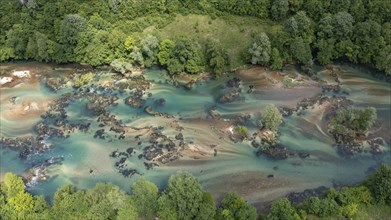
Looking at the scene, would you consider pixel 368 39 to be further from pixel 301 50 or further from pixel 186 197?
pixel 186 197

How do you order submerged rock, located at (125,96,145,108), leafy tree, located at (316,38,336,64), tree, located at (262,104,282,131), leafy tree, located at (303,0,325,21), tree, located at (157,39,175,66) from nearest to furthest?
tree, located at (262,104,282,131) → submerged rock, located at (125,96,145,108) → tree, located at (157,39,175,66) → leafy tree, located at (316,38,336,64) → leafy tree, located at (303,0,325,21)

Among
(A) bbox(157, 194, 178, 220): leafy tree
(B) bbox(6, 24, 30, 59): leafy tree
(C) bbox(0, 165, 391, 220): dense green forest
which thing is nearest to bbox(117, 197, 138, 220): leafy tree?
(C) bbox(0, 165, 391, 220): dense green forest

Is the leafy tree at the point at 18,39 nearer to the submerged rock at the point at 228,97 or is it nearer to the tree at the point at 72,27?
the tree at the point at 72,27

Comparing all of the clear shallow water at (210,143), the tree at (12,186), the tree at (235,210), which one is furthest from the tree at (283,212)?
the tree at (12,186)

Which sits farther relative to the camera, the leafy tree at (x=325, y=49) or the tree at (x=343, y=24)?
the leafy tree at (x=325, y=49)

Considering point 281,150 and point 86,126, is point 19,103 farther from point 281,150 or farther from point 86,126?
point 281,150

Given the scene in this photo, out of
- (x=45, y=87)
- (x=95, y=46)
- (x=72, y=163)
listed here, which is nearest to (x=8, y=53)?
(x=45, y=87)

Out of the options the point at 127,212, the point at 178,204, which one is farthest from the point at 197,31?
the point at 127,212

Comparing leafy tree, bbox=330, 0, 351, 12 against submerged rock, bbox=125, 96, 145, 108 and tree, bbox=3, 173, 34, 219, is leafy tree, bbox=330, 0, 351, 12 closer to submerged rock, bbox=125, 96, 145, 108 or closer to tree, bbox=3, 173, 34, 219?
submerged rock, bbox=125, 96, 145, 108
